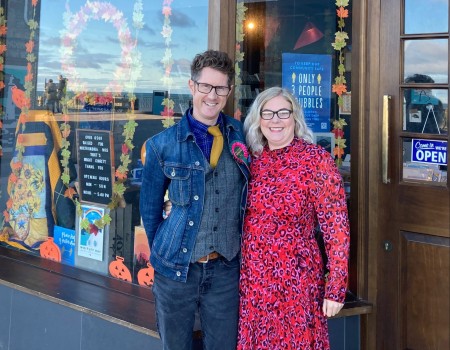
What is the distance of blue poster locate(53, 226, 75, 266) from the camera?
3.88 meters

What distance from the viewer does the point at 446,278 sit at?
2758 mm

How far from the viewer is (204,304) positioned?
2.20 m

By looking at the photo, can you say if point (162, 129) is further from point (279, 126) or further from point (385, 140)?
point (279, 126)

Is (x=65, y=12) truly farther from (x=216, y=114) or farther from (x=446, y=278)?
(x=446, y=278)

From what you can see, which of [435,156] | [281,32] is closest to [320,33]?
[281,32]

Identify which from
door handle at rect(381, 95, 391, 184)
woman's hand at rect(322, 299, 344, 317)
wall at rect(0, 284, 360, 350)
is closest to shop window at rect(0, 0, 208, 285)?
wall at rect(0, 284, 360, 350)

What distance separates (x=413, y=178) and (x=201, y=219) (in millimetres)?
1202

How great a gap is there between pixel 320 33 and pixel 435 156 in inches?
35.4

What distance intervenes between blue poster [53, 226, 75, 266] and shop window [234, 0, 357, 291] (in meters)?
1.45

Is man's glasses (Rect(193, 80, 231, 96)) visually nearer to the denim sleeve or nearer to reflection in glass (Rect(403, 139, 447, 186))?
the denim sleeve

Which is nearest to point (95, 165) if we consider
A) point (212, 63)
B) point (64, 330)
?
point (64, 330)

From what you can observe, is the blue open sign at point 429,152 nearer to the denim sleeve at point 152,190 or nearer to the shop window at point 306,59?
the shop window at point 306,59

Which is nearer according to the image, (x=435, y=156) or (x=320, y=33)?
(x=435, y=156)

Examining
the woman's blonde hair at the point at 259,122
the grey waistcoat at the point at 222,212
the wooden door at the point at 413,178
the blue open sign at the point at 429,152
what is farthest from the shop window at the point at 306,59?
the grey waistcoat at the point at 222,212
